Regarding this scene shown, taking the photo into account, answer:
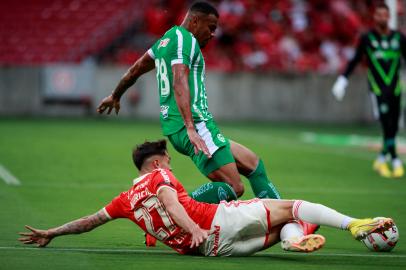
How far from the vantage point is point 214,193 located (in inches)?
328

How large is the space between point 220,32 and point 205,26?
2038 cm

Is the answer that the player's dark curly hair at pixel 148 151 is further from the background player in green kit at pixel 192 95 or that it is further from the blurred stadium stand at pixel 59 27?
the blurred stadium stand at pixel 59 27

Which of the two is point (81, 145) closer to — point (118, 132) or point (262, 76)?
point (118, 132)

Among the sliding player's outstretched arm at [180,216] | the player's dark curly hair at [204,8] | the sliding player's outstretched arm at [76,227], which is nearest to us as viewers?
the sliding player's outstretched arm at [180,216]

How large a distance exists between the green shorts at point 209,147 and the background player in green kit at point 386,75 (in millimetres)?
6645

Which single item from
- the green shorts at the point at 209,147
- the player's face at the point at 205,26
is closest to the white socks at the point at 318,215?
the green shorts at the point at 209,147

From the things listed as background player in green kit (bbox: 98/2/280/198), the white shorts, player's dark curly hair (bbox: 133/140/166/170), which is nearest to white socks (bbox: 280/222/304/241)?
the white shorts

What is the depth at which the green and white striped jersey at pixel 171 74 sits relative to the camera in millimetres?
8484

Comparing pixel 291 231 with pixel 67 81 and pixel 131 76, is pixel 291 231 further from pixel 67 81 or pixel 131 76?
pixel 67 81

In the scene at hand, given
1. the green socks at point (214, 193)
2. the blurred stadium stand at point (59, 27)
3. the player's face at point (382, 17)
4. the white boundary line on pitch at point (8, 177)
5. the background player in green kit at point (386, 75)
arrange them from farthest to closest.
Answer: the blurred stadium stand at point (59, 27)
the background player in green kit at point (386, 75)
the player's face at point (382, 17)
the white boundary line on pitch at point (8, 177)
the green socks at point (214, 193)

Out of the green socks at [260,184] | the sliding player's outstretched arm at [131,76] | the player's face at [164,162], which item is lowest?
the green socks at [260,184]

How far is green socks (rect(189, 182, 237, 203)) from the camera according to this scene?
8.33 meters

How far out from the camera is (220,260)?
766 cm

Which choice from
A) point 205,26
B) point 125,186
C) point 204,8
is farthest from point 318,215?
point 125,186
